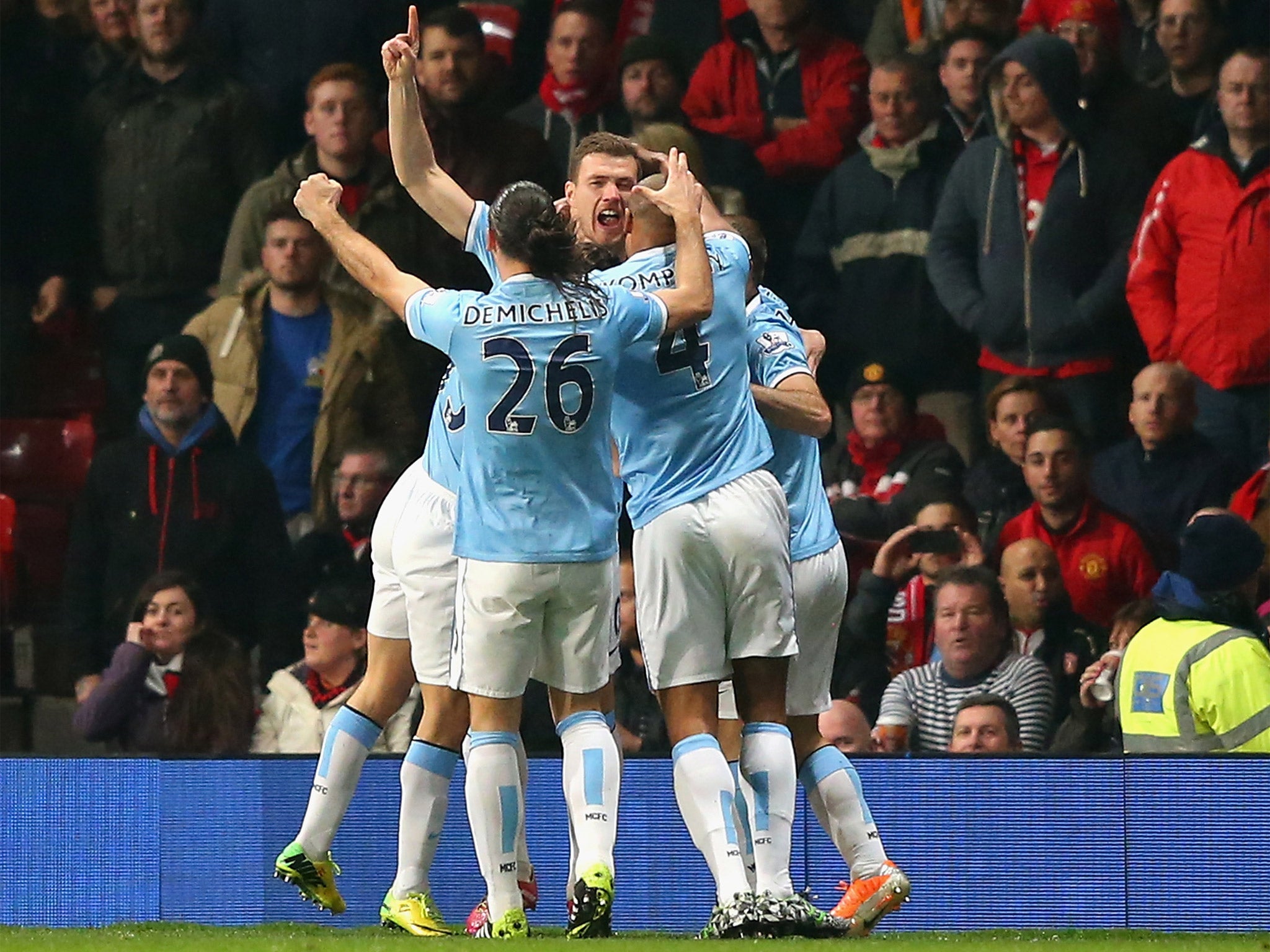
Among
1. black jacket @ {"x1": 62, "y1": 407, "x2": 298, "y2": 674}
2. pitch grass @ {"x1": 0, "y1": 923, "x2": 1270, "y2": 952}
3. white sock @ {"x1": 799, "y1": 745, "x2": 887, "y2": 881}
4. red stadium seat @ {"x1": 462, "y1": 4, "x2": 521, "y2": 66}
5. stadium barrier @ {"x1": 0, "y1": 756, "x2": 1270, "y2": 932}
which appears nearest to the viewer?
pitch grass @ {"x1": 0, "y1": 923, "x2": 1270, "y2": 952}

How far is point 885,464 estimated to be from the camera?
876cm

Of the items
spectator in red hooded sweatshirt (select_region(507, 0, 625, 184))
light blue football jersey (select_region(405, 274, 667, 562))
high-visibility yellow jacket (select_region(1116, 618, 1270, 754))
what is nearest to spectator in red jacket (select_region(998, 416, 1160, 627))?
high-visibility yellow jacket (select_region(1116, 618, 1270, 754))

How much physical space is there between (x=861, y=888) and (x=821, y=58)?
181 inches

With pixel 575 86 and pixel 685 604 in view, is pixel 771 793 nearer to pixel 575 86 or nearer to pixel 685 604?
pixel 685 604

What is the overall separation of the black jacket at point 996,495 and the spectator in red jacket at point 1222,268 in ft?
2.41

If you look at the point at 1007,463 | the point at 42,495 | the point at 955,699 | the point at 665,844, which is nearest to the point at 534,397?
the point at 665,844

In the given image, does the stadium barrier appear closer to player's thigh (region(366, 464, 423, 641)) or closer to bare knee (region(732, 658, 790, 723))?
player's thigh (region(366, 464, 423, 641))

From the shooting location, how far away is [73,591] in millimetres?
9586

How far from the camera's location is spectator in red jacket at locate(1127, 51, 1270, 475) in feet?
27.9

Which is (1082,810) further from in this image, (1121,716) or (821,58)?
(821,58)

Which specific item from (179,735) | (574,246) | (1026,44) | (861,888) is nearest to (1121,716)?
(861,888)

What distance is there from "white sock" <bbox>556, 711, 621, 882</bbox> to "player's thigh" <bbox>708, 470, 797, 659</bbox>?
0.42 meters

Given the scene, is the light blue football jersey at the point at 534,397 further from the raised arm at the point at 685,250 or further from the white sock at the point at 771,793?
the white sock at the point at 771,793

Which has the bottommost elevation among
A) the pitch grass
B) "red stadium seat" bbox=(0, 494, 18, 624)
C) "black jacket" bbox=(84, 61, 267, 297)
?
the pitch grass
